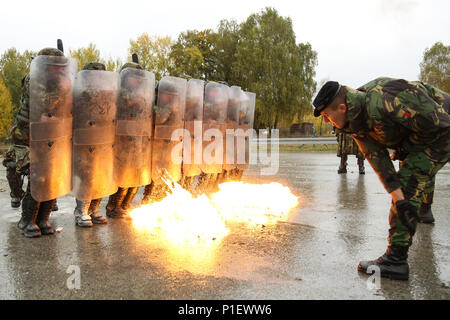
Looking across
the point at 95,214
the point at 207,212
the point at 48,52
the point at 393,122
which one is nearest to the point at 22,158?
the point at 95,214

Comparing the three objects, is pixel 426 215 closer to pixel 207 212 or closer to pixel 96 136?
pixel 207 212

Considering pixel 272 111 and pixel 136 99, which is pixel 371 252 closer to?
pixel 136 99

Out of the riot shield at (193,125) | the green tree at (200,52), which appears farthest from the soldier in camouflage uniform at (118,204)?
the green tree at (200,52)

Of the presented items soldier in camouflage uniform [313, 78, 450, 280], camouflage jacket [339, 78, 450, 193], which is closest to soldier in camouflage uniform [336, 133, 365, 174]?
camouflage jacket [339, 78, 450, 193]

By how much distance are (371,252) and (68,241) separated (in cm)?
320

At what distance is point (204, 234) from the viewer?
4.37m

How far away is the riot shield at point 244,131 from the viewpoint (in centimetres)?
701

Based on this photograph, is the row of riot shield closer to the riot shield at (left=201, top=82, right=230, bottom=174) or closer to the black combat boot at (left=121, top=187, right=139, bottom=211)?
the riot shield at (left=201, top=82, right=230, bottom=174)

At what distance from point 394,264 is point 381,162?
2.75 ft

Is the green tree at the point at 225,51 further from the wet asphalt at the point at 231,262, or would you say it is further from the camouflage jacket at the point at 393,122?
the camouflage jacket at the point at 393,122

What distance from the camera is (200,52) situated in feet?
134

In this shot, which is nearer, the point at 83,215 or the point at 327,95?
the point at 327,95

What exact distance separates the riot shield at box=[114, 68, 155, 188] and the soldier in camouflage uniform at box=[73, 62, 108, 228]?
15.0 inches
